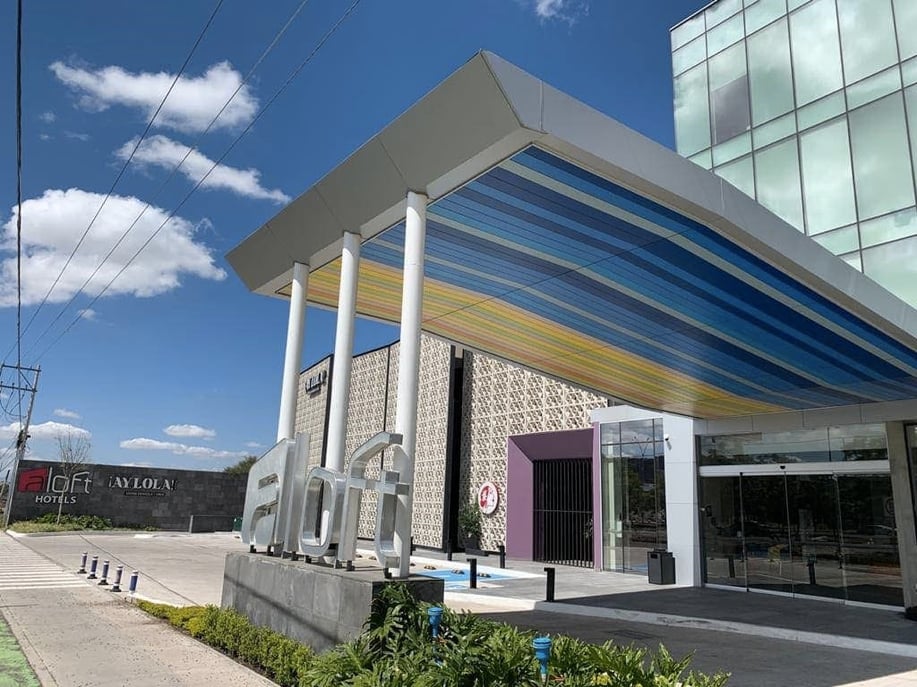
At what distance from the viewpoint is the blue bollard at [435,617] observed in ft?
20.8

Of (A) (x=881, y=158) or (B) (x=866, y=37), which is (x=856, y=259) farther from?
(B) (x=866, y=37)

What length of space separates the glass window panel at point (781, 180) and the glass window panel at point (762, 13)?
432 cm

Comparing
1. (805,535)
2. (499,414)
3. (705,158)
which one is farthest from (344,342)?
(499,414)

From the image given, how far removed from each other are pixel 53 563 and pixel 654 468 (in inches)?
750

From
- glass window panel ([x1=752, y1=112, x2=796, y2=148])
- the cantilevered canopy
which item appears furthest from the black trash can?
glass window panel ([x1=752, y1=112, x2=796, y2=148])

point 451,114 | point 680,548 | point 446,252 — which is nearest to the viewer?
point 451,114

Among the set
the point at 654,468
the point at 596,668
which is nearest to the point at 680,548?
the point at 654,468

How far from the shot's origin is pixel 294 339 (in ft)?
36.6

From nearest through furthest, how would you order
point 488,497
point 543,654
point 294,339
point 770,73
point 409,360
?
point 543,654 < point 409,360 < point 294,339 < point 770,73 < point 488,497

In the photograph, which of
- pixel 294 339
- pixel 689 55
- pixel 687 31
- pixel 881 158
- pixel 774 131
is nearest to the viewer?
pixel 294 339

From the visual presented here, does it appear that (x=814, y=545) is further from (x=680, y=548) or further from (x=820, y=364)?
(x=820, y=364)

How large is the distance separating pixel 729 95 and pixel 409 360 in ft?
59.8

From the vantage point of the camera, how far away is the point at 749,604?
48.7 feet

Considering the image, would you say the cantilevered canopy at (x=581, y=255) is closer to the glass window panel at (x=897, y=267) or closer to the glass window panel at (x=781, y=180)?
the glass window panel at (x=897, y=267)
